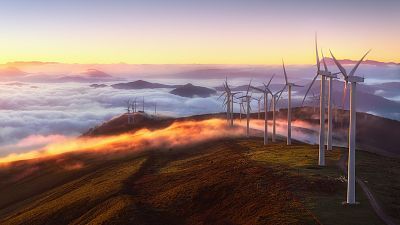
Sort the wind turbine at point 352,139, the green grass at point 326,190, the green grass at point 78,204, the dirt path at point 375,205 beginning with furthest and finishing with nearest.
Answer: the green grass at point 78,204, the wind turbine at point 352,139, the green grass at point 326,190, the dirt path at point 375,205

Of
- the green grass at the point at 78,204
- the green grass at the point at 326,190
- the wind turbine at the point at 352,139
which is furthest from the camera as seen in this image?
the green grass at the point at 78,204

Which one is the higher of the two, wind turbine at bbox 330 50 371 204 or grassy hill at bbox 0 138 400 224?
wind turbine at bbox 330 50 371 204

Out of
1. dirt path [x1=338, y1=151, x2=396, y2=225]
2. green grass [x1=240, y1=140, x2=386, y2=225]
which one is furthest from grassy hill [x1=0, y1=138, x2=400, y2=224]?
dirt path [x1=338, y1=151, x2=396, y2=225]

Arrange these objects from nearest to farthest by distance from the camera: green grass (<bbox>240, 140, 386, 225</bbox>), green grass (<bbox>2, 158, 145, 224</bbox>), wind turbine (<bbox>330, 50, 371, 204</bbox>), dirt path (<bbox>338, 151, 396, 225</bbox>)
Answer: dirt path (<bbox>338, 151, 396, 225</bbox>), green grass (<bbox>240, 140, 386, 225</bbox>), wind turbine (<bbox>330, 50, 371, 204</bbox>), green grass (<bbox>2, 158, 145, 224</bbox>)

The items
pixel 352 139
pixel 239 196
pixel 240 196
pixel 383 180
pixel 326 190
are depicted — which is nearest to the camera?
pixel 352 139

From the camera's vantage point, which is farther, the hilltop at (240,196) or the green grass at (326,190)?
the hilltop at (240,196)

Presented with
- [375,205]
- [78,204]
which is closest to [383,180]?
[375,205]

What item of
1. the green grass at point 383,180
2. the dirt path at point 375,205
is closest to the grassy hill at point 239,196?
the green grass at point 383,180

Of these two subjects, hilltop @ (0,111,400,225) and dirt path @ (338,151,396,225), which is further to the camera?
hilltop @ (0,111,400,225)

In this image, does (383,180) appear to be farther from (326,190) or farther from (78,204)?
(78,204)

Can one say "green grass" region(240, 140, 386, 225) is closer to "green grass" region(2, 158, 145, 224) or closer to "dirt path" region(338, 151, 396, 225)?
"dirt path" region(338, 151, 396, 225)

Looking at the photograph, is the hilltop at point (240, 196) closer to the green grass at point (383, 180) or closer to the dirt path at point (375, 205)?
the green grass at point (383, 180)

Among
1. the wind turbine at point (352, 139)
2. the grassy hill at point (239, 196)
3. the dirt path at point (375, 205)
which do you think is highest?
the wind turbine at point (352, 139)
